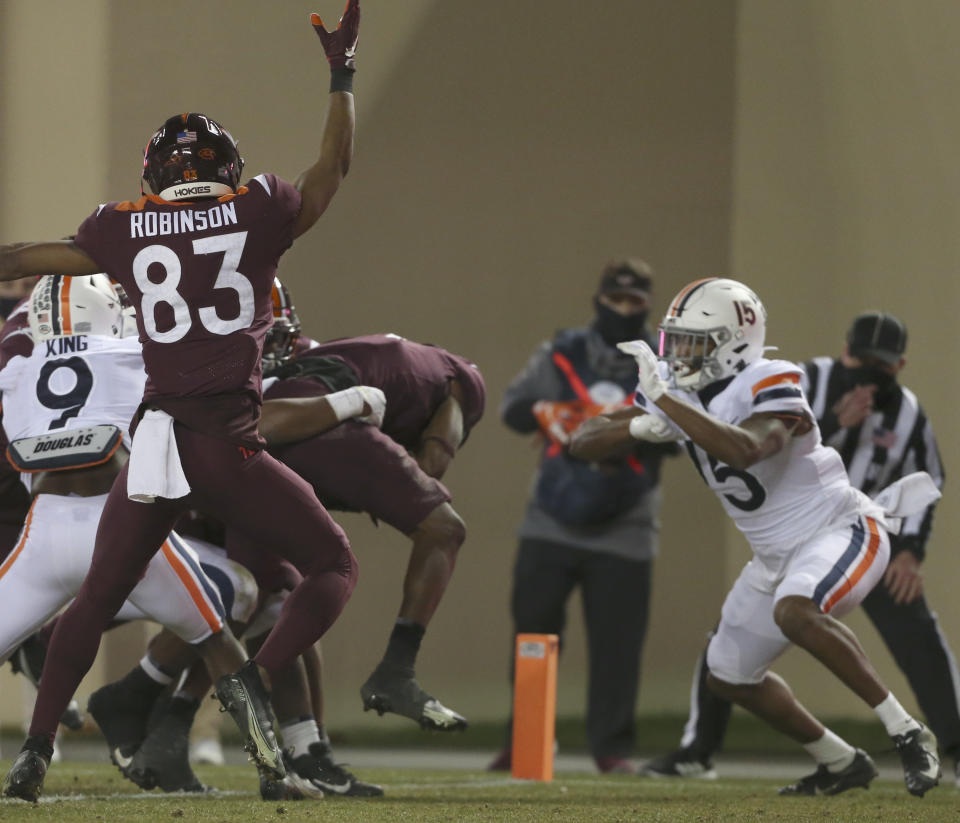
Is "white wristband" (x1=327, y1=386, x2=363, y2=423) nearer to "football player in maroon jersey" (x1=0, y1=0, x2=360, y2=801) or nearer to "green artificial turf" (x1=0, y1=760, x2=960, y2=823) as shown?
"football player in maroon jersey" (x1=0, y1=0, x2=360, y2=801)

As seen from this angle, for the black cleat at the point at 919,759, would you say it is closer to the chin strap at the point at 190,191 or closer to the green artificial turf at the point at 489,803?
the green artificial turf at the point at 489,803

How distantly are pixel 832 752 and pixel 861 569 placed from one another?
2.16ft

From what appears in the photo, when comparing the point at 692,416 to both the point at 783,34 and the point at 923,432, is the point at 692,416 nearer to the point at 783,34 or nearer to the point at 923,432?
the point at 923,432

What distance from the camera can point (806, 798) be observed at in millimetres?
4680

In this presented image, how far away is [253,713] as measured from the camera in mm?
3664

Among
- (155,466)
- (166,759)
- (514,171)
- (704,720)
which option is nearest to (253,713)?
(155,466)

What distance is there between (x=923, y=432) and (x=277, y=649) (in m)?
2.77

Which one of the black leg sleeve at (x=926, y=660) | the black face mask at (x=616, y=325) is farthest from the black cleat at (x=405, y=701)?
the black face mask at (x=616, y=325)

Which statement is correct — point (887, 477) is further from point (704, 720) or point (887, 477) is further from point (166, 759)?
point (166, 759)

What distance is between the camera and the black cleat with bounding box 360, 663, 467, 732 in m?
4.06

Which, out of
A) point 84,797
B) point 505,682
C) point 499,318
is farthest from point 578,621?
point 84,797

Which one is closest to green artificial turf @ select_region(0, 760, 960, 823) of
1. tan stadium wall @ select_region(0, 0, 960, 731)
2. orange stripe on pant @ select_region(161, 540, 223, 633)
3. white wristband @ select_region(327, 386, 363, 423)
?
orange stripe on pant @ select_region(161, 540, 223, 633)

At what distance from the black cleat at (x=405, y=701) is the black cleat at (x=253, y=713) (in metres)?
0.39

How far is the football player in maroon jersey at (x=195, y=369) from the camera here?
12.0 ft
